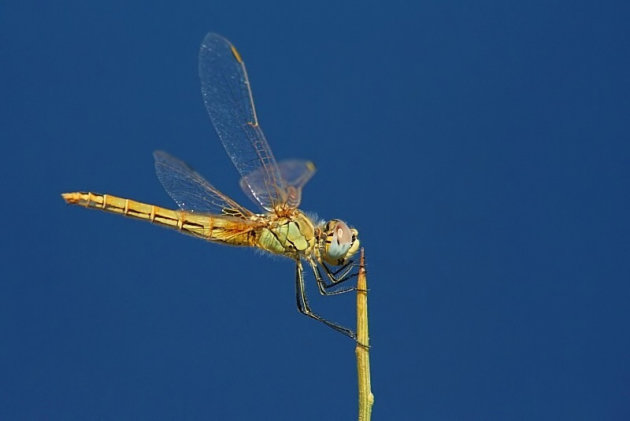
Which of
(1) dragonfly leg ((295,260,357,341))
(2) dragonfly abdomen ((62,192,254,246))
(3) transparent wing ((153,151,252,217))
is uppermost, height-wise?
(3) transparent wing ((153,151,252,217))

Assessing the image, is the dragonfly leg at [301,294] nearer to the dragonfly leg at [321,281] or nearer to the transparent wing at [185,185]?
the dragonfly leg at [321,281]

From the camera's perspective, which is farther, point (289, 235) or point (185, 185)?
point (185, 185)

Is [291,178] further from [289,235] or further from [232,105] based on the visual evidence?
[232,105]

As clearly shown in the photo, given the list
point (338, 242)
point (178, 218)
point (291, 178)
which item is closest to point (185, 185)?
point (178, 218)

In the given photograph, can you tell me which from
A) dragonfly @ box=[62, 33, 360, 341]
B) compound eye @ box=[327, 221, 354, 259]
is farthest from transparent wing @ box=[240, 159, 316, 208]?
compound eye @ box=[327, 221, 354, 259]

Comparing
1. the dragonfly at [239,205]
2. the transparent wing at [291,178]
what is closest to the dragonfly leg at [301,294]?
the dragonfly at [239,205]

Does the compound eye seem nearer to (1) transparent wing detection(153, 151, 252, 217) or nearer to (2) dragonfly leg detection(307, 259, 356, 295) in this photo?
(2) dragonfly leg detection(307, 259, 356, 295)

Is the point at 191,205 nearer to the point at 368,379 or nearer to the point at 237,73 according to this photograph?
the point at 237,73
